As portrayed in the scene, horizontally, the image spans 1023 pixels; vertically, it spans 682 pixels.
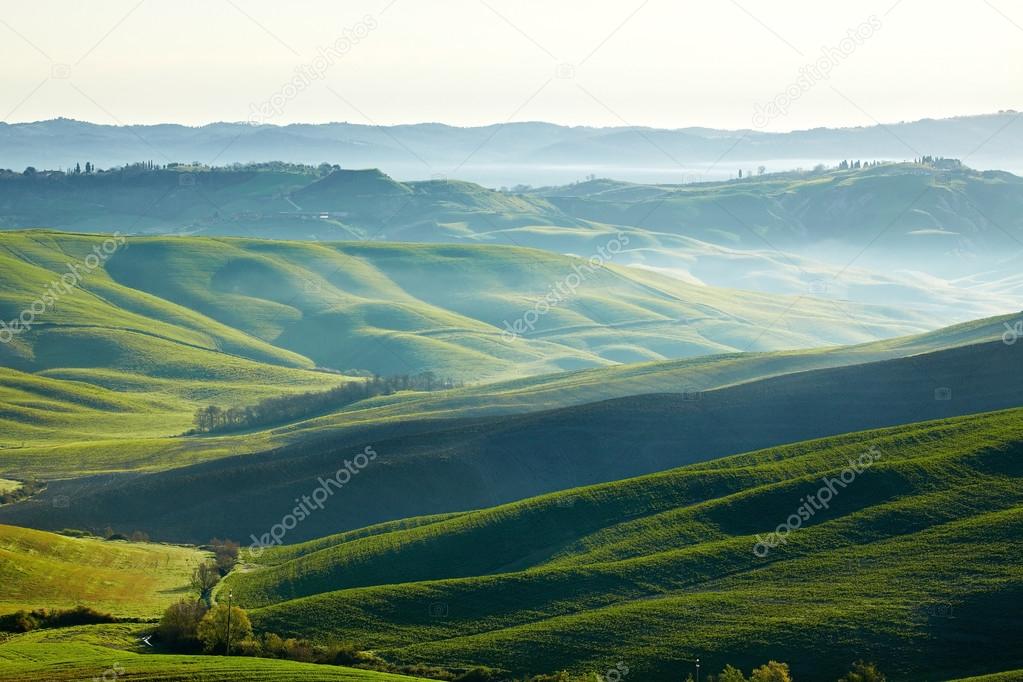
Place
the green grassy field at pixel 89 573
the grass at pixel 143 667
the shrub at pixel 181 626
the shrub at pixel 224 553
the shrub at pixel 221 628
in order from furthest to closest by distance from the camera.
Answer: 1. the shrub at pixel 224 553
2. the green grassy field at pixel 89 573
3. the shrub at pixel 181 626
4. the shrub at pixel 221 628
5. the grass at pixel 143 667

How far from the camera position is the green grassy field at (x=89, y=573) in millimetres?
97250

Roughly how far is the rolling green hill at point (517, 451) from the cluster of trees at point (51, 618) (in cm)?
3616

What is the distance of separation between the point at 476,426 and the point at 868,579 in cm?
7115

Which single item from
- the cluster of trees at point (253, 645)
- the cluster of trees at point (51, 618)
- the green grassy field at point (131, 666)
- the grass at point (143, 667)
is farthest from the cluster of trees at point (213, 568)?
the grass at point (143, 667)

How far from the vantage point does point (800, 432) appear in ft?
482

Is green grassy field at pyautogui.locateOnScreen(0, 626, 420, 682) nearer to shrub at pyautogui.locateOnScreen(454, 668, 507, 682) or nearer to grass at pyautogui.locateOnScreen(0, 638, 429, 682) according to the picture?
grass at pyautogui.locateOnScreen(0, 638, 429, 682)

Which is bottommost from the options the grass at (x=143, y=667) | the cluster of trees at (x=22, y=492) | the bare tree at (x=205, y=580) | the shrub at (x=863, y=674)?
the shrub at (x=863, y=674)

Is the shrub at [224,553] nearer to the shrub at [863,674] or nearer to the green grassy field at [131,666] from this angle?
the green grassy field at [131,666]

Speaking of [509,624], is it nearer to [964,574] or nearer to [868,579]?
[868,579]

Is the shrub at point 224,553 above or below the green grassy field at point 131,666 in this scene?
above

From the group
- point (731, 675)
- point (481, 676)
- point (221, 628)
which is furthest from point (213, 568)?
point (731, 675)

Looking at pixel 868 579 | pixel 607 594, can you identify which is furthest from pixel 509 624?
pixel 868 579

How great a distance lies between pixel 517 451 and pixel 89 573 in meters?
55.6

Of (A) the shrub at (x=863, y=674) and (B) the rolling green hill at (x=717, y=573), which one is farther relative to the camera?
(B) the rolling green hill at (x=717, y=573)
